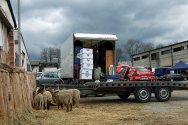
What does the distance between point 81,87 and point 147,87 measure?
392cm

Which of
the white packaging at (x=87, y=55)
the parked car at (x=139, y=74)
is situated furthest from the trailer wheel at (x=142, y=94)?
the white packaging at (x=87, y=55)

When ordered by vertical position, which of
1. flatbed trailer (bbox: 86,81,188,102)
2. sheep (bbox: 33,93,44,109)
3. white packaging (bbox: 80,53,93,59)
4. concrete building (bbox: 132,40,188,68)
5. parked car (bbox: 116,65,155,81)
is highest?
concrete building (bbox: 132,40,188,68)

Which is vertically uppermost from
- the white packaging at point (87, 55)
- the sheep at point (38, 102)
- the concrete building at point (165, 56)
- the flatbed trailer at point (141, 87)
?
the concrete building at point (165, 56)

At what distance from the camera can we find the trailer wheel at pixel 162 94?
2253 centimetres

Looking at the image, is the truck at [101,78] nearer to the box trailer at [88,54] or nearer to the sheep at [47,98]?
the box trailer at [88,54]

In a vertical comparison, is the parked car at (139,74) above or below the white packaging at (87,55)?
below

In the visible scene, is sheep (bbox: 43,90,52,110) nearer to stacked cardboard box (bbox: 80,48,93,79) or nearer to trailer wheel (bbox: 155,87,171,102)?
stacked cardboard box (bbox: 80,48,93,79)

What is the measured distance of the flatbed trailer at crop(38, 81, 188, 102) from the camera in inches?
838

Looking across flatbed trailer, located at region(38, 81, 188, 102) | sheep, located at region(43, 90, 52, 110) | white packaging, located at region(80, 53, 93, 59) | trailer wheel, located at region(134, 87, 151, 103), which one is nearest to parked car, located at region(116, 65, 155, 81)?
flatbed trailer, located at region(38, 81, 188, 102)

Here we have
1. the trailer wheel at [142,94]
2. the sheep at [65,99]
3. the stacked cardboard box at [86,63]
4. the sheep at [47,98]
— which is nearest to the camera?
the sheep at [65,99]

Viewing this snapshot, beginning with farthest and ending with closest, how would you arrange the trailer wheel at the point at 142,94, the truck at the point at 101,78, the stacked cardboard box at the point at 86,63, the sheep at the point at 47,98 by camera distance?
the stacked cardboard box at the point at 86,63
the trailer wheel at the point at 142,94
the truck at the point at 101,78
the sheep at the point at 47,98

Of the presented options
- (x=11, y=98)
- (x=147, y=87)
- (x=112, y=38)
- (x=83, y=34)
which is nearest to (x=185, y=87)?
(x=147, y=87)

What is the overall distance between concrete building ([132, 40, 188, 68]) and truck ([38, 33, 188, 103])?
58.9 meters

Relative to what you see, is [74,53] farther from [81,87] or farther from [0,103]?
[0,103]
